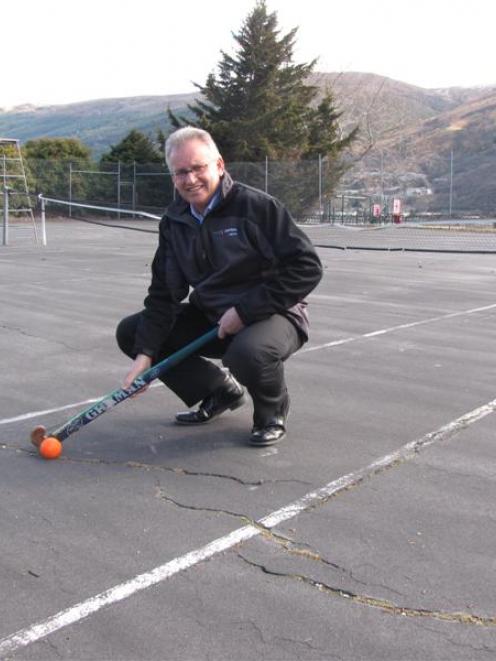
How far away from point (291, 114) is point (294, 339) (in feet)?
137

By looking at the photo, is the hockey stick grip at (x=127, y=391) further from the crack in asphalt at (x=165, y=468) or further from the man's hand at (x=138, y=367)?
the crack in asphalt at (x=165, y=468)

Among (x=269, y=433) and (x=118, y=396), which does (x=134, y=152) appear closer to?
(x=118, y=396)

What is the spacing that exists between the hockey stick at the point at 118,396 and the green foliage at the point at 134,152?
130 ft

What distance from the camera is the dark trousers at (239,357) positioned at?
180 inches

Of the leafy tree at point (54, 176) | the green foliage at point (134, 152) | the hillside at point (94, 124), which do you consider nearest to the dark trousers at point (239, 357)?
the leafy tree at point (54, 176)

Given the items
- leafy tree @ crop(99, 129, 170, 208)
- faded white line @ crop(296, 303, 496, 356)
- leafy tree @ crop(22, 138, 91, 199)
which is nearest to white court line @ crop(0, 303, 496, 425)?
faded white line @ crop(296, 303, 496, 356)

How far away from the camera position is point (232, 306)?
4766 mm

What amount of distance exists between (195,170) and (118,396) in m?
1.28

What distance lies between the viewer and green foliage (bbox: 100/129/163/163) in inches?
1716

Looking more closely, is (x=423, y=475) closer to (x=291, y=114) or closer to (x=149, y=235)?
(x=149, y=235)

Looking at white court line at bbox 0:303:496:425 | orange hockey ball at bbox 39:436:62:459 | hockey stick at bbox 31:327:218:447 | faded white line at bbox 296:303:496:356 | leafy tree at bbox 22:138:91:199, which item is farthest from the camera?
leafy tree at bbox 22:138:91:199


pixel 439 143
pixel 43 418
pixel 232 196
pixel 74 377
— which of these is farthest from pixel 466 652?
pixel 439 143

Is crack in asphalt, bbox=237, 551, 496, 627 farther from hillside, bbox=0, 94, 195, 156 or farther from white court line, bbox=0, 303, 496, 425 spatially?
hillside, bbox=0, 94, 195, 156

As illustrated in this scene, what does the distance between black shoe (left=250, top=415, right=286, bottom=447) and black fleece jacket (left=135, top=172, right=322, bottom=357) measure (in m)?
0.54
